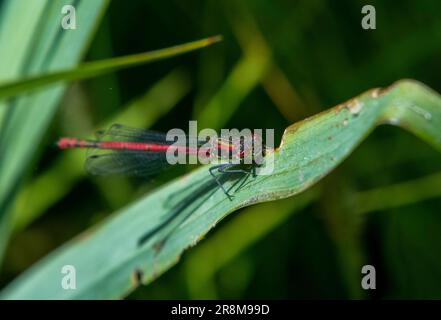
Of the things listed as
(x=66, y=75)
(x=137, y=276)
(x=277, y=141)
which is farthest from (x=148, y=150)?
(x=66, y=75)

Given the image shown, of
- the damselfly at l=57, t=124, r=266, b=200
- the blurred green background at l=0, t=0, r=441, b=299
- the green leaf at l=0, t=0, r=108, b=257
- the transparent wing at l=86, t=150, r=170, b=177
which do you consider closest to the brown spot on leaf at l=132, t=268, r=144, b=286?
the green leaf at l=0, t=0, r=108, b=257

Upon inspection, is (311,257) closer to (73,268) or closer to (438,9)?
(438,9)

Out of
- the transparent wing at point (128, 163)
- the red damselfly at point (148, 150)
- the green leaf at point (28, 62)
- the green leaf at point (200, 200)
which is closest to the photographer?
the green leaf at point (200, 200)

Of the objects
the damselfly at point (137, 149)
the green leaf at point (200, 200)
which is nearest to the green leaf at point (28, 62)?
the green leaf at point (200, 200)

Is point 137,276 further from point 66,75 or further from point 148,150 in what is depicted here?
point 148,150

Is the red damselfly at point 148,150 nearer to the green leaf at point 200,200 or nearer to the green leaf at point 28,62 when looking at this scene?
the green leaf at point 200,200

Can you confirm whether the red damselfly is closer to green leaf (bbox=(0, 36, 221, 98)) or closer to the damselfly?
the damselfly
